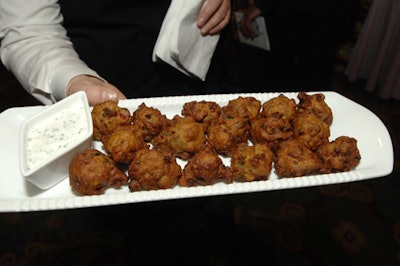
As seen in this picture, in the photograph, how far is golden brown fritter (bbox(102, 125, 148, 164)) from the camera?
63.6 inches

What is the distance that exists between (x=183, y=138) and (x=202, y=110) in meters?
0.21

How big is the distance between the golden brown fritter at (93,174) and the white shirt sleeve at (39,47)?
18.9 inches

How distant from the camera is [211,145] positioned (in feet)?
5.71

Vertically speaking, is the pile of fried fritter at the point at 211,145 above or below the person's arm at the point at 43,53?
below

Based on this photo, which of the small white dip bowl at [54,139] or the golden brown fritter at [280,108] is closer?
the small white dip bowl at [54,139]

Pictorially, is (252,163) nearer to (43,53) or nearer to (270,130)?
(270,130)

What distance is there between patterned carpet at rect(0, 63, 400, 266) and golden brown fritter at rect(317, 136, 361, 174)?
99cm

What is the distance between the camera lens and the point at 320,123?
1.76 m

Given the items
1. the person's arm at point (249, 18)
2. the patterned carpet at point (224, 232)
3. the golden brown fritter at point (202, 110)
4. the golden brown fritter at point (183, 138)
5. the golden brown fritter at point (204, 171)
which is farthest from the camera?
the person's arm at point (249, 18)

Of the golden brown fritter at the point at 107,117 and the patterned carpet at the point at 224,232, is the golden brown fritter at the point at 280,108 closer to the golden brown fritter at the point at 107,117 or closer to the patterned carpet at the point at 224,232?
the golden brown fritter at the point at 107,117

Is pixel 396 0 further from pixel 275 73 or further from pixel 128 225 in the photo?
pixel 128 225

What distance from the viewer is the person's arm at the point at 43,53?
5.90 ft

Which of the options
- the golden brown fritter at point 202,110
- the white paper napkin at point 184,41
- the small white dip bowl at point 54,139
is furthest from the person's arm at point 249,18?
the small white dip bowl at point 54,139

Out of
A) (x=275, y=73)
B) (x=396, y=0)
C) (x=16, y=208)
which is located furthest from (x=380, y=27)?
(x=16, y=208)
